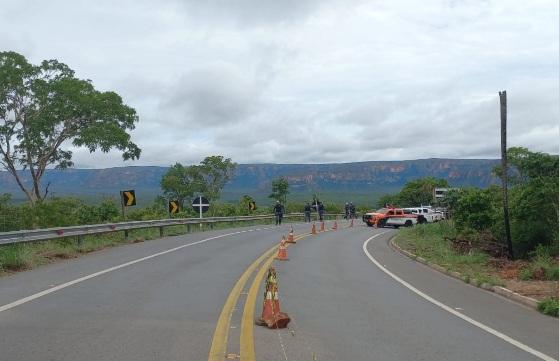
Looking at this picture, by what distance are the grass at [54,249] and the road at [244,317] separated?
847 millimetres

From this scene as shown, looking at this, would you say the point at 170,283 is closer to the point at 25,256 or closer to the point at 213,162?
the point at 25,256

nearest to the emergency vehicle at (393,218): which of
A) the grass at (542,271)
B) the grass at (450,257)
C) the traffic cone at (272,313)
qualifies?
the grass at (450,257)

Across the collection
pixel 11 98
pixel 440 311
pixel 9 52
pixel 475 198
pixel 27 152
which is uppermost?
pixel 9 52

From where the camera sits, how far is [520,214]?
2009 centimetres

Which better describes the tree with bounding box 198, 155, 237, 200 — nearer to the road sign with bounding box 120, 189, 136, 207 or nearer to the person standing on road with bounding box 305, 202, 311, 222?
the person standing on road with bounding box 305, 202, 311, 222

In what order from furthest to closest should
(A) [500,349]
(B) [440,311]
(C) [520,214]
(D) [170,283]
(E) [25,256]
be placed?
(C) [520,214] < (E) [25,256] < (D) [170,283] < (B) [440,311] < (A) [500,349]

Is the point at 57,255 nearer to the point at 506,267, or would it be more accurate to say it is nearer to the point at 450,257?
the point at 450,257

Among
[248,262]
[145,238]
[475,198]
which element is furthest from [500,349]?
[145,238]

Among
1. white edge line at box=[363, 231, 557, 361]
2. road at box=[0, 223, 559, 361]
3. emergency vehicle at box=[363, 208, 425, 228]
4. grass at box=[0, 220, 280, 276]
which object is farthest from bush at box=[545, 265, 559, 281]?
emergency vehicle at box=[363, 208, 425, 228]

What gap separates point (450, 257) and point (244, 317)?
466 inches

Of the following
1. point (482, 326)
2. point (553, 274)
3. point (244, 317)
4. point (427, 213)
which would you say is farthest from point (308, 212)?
point (244, 317)

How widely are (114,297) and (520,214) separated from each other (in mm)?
14648

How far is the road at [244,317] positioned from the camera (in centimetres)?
680

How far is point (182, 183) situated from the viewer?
79.1m
